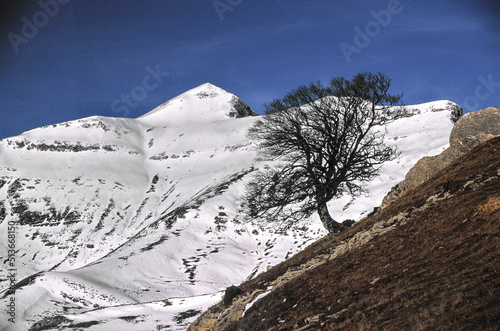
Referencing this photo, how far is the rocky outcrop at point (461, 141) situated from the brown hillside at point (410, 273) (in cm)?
275

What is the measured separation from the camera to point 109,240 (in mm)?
135125

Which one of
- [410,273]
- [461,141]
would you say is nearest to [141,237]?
[461,141]

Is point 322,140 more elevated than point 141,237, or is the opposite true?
point 141,237

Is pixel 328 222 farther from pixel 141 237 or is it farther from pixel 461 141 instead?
pixel 141 237

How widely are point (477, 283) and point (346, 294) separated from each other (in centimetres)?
372

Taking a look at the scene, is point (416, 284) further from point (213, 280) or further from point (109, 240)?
point (109, 240)

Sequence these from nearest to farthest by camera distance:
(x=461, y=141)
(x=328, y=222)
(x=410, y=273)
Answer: (x=410, y=273)
(x=461, y=141)
(x=328, y=222)

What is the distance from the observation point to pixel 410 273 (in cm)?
1016

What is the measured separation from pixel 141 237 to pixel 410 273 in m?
94.9

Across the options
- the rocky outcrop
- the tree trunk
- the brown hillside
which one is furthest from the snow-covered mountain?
the brown hillside

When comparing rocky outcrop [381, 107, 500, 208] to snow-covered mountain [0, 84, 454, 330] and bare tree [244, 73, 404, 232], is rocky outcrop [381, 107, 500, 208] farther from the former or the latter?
snow-covered mountain [0, 84, 454, 330]

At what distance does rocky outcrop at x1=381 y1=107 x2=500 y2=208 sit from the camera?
20625mm

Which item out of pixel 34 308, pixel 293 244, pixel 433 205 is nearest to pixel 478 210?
pixel 433 205

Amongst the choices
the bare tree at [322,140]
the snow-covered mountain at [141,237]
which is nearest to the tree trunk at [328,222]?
the bare tree at [322,140]
